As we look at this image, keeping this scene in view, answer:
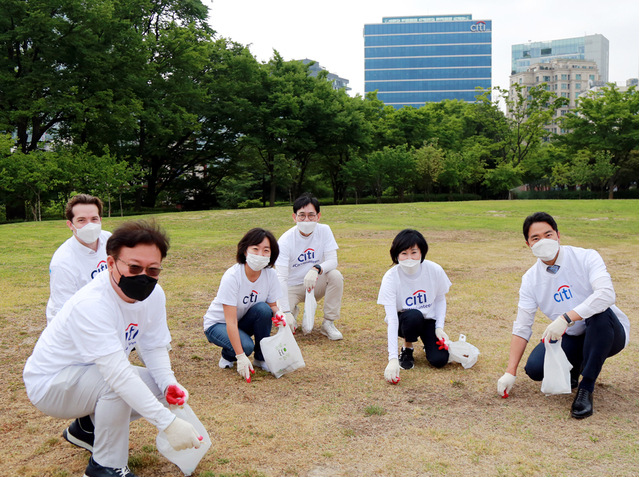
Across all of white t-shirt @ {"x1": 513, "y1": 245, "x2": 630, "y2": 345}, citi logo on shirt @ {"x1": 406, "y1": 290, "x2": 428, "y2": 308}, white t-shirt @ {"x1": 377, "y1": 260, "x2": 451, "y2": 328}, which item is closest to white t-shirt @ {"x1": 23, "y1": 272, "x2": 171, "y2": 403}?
white t-shirt @ {"x1": 377, "y1": 260, "x2": 451, "y2": 328}

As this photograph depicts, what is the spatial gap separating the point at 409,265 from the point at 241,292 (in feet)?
4.34

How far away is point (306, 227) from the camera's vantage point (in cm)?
501

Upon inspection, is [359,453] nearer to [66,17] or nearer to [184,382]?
[184,382]

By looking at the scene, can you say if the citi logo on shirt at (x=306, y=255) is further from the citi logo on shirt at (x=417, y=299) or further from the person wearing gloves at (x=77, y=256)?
the person wearing gloves at (x=77, y=256)

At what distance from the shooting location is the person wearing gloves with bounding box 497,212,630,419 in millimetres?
3164

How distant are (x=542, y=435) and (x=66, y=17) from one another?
80.6ft

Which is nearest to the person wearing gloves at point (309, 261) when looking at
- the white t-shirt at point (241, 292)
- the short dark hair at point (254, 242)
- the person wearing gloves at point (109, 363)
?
the white t-shirt at point (241, 292)

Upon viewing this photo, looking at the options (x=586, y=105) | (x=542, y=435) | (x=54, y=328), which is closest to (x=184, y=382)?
(x=54, y=328)

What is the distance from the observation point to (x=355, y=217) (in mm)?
19891

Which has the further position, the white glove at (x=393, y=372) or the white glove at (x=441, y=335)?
the white glove at (x=441, y=335)

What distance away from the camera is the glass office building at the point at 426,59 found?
102 metres

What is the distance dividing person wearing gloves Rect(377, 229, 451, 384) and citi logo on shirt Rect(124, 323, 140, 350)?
195 centimetres

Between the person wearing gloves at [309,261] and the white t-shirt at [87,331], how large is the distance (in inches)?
97.0

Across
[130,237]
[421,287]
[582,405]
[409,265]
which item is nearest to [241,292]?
[409,265]
